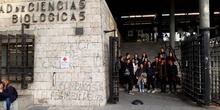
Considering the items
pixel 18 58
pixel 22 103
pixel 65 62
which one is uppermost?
pixel 18 58

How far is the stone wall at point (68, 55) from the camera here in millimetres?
8852

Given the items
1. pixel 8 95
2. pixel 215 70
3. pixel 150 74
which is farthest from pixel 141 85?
pixel 8 95

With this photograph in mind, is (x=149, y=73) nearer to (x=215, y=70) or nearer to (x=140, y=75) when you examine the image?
(x=140, y=75)

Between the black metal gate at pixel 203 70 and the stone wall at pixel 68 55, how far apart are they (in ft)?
11.5

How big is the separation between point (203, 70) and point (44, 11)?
6.30m

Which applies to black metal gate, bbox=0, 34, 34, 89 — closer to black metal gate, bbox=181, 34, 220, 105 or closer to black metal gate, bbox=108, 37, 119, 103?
black metal gate, bbox=108, 37, 119, 103

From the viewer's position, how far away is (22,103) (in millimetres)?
8219

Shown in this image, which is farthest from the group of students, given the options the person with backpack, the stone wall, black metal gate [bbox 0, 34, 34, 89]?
the person with backpack

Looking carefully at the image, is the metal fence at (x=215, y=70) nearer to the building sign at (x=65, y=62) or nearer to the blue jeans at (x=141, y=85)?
the blue jeans at (x=141, y=85)

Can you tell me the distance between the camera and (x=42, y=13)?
30.5 feet

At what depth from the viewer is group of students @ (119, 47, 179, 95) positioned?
37.8ft

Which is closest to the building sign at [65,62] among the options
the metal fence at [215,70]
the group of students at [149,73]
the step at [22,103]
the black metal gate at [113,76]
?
the step at [22,103]

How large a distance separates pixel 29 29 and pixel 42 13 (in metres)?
0.81

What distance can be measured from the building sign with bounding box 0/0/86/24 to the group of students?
393 centimetres
